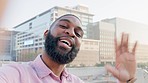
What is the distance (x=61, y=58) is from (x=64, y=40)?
0.05 m

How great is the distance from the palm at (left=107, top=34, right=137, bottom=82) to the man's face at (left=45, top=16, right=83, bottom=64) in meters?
0.12

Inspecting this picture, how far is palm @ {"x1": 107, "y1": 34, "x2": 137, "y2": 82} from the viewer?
0.59 meters

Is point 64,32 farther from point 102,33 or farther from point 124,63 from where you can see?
point 102,33

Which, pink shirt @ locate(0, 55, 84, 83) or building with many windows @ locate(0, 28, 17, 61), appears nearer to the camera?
pink shirt @ locate(0, 55, 84, 83)

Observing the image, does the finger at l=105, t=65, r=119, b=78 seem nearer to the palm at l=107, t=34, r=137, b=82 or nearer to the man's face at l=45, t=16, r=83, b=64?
the palm at l=107, t=34, r=137, b=82

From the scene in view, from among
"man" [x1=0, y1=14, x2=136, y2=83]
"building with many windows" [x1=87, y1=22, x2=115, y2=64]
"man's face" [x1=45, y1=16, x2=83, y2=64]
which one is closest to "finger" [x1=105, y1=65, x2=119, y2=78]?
"man" [x1=0, y1=14, x2=136, y2=83]

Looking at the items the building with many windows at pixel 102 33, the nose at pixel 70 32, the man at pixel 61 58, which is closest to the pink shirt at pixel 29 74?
the man at pixel 61 58

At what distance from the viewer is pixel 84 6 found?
186cm

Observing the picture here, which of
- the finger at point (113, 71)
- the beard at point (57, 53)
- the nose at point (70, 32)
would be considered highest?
the nose at point (70, 32)

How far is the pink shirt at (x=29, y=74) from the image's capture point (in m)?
0.48

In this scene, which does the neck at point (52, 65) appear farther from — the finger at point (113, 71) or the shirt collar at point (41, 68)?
the finger at point (113, 71)

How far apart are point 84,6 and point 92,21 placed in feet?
0.98

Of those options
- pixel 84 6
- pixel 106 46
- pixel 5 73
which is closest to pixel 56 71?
pixel 5 73

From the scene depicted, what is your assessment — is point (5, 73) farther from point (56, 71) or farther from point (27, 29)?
point (27, 29)
